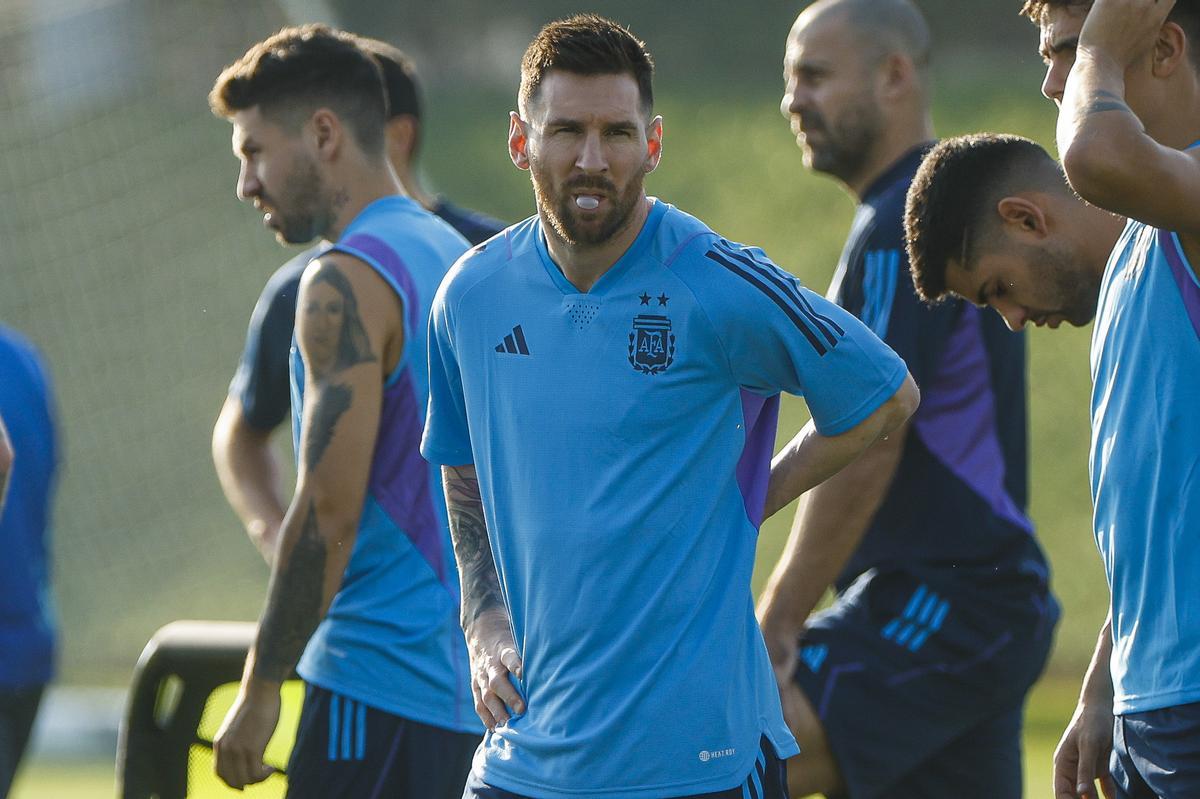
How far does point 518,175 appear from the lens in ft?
45.1

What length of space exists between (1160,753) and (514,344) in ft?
4.02

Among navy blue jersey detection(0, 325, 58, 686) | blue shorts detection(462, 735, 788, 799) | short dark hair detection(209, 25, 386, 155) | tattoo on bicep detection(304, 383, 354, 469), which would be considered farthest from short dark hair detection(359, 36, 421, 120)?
blue shorts detection(462, 735, 788, 799)

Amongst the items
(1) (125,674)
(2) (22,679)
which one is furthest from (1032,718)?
(2) (22,679)

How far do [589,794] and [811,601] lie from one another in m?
1.37

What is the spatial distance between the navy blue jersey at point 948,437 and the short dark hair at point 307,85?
1225 millimetres

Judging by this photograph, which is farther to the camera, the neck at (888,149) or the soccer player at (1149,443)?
the neck at (888,149)

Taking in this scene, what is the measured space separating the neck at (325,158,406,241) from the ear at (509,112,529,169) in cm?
109

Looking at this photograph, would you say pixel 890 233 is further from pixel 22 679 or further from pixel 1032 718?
pixel 1032 718

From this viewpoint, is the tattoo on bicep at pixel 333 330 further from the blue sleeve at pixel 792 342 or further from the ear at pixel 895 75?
the ear at pixel 895 75

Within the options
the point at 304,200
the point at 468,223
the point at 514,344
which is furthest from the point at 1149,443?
the point at 468,223

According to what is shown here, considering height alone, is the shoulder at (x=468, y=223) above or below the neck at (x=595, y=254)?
above

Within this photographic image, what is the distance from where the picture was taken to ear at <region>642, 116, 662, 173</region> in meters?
2.92

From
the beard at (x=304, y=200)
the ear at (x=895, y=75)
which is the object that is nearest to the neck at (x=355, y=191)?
the beard at (x=304, y=200)

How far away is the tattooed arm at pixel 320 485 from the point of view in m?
3.62
